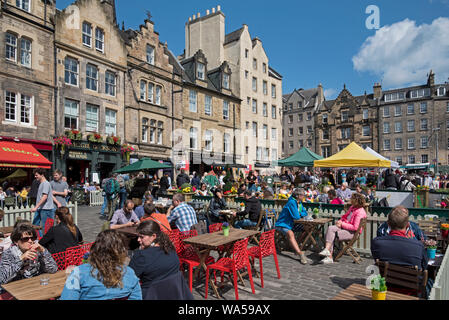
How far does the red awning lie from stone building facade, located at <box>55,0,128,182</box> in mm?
1574

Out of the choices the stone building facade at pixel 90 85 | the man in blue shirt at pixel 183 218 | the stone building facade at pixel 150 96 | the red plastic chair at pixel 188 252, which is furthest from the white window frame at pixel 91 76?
the red plastic chair at pixel 188 252

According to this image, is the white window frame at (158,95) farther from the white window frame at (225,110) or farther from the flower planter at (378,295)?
the flower planter at (378,295)

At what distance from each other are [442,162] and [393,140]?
304 inches

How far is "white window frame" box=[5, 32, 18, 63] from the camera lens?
51.8 ft

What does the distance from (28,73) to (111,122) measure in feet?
19.5

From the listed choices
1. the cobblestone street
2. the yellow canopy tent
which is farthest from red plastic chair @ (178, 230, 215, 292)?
the yellow canopy tent

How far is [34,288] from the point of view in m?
3.19

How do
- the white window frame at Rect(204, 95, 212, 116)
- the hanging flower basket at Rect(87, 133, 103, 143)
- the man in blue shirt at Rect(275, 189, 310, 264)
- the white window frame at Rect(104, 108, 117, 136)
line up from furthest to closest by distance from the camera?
1. the white window frame at Rect(204, 95, 212, 116)
2. the white window frame at Rect(104, 108, 117, 136)
3. the hanging flower basket at Rect(87, 133, 103, 143)
4. the man in blue shirt at Rect(275, 189, 310, 264)

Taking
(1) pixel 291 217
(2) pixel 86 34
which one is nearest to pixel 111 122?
(2) pixel 86 34

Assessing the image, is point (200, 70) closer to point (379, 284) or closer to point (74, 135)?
point (74, 135)

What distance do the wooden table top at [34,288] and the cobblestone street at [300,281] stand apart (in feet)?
7.35

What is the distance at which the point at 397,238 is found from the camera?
3924 millimetres

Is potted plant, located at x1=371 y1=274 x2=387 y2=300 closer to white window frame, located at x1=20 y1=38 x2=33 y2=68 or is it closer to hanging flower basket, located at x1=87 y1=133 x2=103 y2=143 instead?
hanging flower basket, located at x1=87 y1=133 x2=103 y2=143
